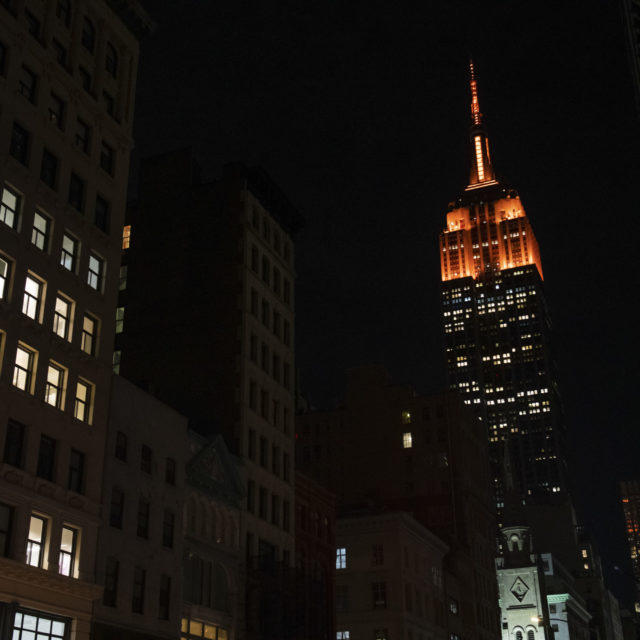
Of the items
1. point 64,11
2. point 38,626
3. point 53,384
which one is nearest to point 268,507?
point 53,384

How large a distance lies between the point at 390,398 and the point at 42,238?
91.1 m

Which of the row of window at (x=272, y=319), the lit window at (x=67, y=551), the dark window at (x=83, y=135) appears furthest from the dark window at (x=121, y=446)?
the row of window at (x=272, y=319)

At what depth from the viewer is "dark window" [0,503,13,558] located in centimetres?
4084

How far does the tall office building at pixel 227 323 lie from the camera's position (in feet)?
223

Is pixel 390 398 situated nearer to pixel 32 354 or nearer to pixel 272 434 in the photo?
pixel 272 434

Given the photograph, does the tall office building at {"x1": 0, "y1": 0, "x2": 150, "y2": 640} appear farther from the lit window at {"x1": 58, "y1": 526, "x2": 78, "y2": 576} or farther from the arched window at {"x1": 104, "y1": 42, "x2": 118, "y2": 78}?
the arched window at {"x1": 104, "y1": 42, "x2": 118, "y2": 78}

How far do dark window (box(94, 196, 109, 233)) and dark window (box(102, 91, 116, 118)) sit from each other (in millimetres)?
6115

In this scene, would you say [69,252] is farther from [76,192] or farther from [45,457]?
[45,457]

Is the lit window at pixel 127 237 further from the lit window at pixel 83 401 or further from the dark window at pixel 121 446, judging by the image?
the lit window at pixel 83 401

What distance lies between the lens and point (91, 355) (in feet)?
164

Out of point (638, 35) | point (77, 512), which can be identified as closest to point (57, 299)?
point (77, 512)

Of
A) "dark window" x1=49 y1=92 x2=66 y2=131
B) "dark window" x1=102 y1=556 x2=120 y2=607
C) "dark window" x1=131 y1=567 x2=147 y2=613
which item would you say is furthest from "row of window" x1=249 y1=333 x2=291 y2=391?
"dark window" x1=49 y1=92 x2=66 y2=131

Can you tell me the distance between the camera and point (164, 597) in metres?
52.4

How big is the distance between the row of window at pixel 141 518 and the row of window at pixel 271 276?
2561cm
